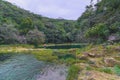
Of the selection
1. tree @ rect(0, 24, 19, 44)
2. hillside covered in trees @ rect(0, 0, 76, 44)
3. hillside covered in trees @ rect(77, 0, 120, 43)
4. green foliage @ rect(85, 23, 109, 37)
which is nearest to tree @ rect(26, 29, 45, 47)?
hillside covered in trees @ rect(0, 0, 76, 44)

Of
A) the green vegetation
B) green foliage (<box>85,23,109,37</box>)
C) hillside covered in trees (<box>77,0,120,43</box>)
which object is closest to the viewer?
the green vegetation

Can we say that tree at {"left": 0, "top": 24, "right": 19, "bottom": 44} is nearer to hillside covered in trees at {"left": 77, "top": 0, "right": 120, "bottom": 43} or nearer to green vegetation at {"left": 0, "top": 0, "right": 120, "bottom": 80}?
green vegetation at {"left": 0, "top": 0, "right": 120, "bottom": 80}

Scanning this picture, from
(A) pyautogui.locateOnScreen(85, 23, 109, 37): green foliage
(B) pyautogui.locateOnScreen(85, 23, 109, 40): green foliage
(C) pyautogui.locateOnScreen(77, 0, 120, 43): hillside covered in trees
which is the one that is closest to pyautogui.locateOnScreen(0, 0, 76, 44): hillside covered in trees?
(C) pyautogui.locateOnScreen(77, 0, 120, 43): hillside covered in trees

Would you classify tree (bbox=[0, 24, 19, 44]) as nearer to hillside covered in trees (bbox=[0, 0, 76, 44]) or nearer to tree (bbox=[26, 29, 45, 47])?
hillside covered in trees (bbox=[0, 0, 76, 44])

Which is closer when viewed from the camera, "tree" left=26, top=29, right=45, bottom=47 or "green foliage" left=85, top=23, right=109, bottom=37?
"green foliage" left=85, top=23, right=109, bottom=37

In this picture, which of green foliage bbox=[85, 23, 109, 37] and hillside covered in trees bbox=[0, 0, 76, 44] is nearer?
green foliage bbox=[85, 23, 109, 37]

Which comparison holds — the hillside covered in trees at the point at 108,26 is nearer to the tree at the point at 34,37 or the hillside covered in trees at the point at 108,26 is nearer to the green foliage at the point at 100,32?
the green foliage at the point at 100,32

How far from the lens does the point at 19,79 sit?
90.7 ft

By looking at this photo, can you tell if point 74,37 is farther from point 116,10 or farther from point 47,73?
point 47,73

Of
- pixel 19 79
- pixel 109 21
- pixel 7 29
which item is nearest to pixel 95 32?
pixel 109 21

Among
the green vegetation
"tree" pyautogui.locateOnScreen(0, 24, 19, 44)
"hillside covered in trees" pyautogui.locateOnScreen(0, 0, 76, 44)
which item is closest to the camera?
the green vegetation

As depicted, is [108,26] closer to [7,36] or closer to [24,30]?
[7,36]

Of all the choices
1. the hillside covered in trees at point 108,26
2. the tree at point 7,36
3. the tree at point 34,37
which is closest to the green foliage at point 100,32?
the hillside covered in trees at point 108,26

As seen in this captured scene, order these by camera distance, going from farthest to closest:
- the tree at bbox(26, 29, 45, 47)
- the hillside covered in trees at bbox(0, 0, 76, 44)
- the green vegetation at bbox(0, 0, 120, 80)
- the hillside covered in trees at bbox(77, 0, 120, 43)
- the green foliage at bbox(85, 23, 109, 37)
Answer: the tree at bbox(26, 29, 45, 47), the hillside covered in trees at bbox(0, 0, 76, 44), the green foliage at bbox(85, 23, 109, 37), the hillside covered in trees at bbox(77, 0, 120, 43), the green vegetation at bbox(0, 0, 120, 80)
